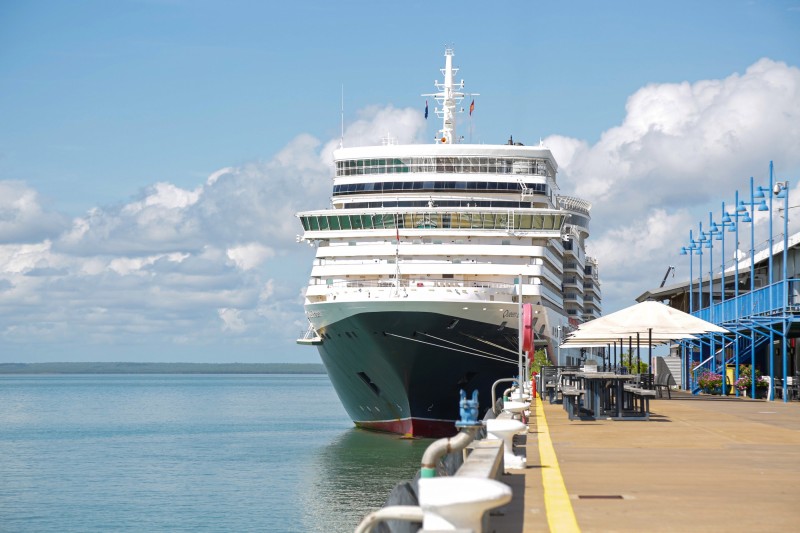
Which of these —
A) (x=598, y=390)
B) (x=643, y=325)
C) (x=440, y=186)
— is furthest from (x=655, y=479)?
(x=440, y=186)

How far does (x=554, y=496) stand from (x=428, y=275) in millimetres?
31136

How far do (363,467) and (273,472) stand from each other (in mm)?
2949

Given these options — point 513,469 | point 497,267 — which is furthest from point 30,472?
point 513,469

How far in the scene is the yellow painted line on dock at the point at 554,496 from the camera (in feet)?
28.2

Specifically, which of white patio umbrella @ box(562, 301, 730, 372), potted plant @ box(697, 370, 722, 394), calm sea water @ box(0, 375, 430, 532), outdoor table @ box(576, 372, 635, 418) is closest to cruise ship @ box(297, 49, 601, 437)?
calm sea water @ box(0, 375, 430, 532)

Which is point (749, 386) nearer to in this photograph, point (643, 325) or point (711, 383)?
point (711, 383)

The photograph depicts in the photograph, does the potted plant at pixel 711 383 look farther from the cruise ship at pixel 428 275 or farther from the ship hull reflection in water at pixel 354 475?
the ship hull reflection in water at pixel 354 475

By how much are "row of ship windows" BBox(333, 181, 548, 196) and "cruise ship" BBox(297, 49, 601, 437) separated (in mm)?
52

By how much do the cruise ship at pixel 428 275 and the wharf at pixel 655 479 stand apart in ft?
60.1

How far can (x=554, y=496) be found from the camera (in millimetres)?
10070

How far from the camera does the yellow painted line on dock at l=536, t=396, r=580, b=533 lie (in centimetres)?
861

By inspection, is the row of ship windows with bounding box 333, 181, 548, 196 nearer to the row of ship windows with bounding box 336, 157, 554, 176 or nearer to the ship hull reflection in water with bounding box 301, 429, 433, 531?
the row of ship windows with bounding box 336, 157, 554, 176

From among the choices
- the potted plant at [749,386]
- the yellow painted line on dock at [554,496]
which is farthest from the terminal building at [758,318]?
the yellow painted line on dock at [554,496]

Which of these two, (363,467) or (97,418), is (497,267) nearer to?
(363,467)
